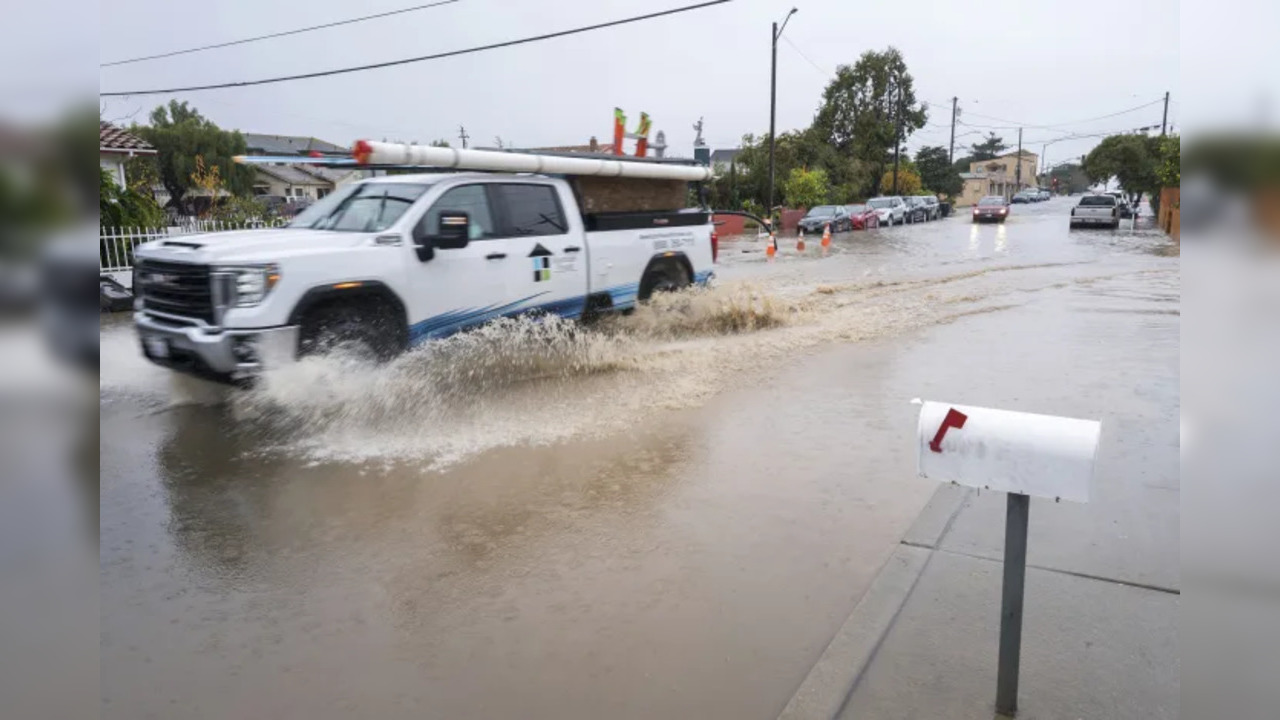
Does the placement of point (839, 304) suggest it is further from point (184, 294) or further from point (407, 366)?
point (184, 294)

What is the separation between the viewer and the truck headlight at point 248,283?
590 cm

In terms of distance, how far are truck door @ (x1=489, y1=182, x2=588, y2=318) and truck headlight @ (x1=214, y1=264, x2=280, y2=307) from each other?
222 centimetres

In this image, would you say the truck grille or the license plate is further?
the license plate

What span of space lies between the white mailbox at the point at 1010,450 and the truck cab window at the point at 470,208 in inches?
207

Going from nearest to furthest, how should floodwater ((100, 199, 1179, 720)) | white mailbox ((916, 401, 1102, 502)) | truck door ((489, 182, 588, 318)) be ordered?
white mailbox ((916, 401, 1102, 502)) → floodwater ((100, 199, 1179, 720)) → truck door ((489, 182, 588, 318))

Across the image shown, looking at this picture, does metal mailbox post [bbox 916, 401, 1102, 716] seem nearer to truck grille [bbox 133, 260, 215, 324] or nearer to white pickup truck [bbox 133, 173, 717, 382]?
white pickup truck [bbox 133, 173, 717, 382]

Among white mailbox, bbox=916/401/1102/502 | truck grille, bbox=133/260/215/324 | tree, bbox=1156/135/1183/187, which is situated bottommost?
white mailbox, bbox=916/401/1102/502

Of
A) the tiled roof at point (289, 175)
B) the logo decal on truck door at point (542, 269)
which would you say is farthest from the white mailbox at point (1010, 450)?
the tiled roof at point (289, 175)

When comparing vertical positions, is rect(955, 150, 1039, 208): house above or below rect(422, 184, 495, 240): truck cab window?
above

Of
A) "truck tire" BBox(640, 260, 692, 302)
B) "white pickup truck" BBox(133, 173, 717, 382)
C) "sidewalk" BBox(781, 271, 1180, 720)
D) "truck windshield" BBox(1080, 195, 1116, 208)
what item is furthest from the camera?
"truck windshield" BBox(1080, 195, 1116, 208)

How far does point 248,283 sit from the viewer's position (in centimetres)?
592

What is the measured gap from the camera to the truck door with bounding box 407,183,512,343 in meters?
7.03

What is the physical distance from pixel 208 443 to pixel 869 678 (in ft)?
16.6

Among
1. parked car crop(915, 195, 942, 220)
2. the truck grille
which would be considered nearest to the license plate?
the truck grille
